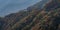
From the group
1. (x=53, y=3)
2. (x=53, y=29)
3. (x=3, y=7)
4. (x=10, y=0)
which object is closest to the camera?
(x=53, y=29)

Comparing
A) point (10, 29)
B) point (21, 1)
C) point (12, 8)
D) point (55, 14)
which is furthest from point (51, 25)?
point (21, 1)

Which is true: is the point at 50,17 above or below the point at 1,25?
below

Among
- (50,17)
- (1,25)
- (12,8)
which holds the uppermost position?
(12,8)

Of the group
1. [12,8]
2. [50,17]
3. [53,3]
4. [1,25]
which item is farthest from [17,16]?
[12,8]

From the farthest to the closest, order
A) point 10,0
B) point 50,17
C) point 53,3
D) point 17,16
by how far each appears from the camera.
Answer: point 10,0
point 17,16
point 53,3
point 50,17

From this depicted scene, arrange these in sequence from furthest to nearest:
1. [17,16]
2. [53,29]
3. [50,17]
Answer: [17,16] → [50,17] → [53,29]

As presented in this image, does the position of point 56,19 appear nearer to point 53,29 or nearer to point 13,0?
point 53,29

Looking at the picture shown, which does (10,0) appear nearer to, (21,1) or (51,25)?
(21,1)

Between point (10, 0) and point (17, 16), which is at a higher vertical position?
point (10, 0)

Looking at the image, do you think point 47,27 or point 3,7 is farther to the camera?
point 3,7
